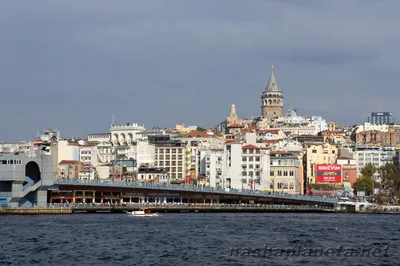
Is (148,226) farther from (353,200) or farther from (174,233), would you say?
(353,200)

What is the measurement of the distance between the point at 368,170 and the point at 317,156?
10430mm

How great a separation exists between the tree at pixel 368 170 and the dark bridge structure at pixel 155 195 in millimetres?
31494

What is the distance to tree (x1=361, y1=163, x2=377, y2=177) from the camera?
6088 inches

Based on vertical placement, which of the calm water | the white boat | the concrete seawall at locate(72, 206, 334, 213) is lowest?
the calm water

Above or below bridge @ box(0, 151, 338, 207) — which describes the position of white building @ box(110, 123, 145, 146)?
above

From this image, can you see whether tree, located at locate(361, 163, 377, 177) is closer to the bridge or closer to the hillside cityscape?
the hillside cityscape

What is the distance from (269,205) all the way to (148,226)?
40.8 meters

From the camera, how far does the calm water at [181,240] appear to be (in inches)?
2160

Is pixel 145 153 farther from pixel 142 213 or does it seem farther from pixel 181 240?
pixel 181 240

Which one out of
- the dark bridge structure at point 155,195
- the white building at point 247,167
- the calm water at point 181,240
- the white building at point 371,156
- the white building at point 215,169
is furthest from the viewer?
the white building at point 371,156

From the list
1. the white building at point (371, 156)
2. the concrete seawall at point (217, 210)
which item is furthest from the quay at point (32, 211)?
the white building at point (371, 156)

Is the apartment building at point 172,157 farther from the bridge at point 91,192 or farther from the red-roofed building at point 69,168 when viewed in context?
the bridge at point 91,192

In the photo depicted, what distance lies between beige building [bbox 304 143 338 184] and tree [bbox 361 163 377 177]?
728 cm

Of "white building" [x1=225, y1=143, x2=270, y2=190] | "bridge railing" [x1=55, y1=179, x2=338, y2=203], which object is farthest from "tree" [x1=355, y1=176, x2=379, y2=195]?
"bridge railing" [x1=55, y1=179, x2=338, y2=203]
